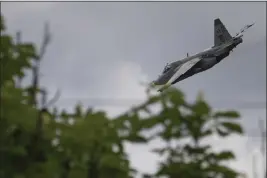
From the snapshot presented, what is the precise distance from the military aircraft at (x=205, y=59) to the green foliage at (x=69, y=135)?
20741 millimetres

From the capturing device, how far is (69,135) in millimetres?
9719

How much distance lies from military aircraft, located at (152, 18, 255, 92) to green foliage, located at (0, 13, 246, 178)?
68.0 ft

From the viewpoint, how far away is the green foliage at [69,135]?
375 inches

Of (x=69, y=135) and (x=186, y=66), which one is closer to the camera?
(x=69, y=135)

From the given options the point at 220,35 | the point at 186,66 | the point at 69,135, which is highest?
the point at 220,35

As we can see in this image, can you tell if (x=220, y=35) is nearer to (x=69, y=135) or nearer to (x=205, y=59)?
(x=205, y=59)

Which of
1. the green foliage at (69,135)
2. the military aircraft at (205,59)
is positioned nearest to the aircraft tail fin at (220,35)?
the military aircraft at (205,59)

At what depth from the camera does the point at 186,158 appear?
11.5m

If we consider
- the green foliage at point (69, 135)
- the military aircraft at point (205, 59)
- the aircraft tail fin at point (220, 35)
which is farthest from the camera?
the aircraft tail fin at point (220, 35)

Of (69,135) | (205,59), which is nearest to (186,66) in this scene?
(205,59)

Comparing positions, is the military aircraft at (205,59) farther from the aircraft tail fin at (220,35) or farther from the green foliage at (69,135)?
the green foliage at (69,135)

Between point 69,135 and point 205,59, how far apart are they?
2602 centimetres

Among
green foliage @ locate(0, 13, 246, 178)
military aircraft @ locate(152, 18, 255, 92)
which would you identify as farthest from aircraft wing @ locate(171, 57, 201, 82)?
green foliage @ locate(0, 13, 246, 178)

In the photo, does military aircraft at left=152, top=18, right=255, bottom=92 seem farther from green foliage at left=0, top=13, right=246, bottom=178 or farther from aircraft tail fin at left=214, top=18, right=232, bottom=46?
green foliage at left=0, top=13, right=246, bottom=178
